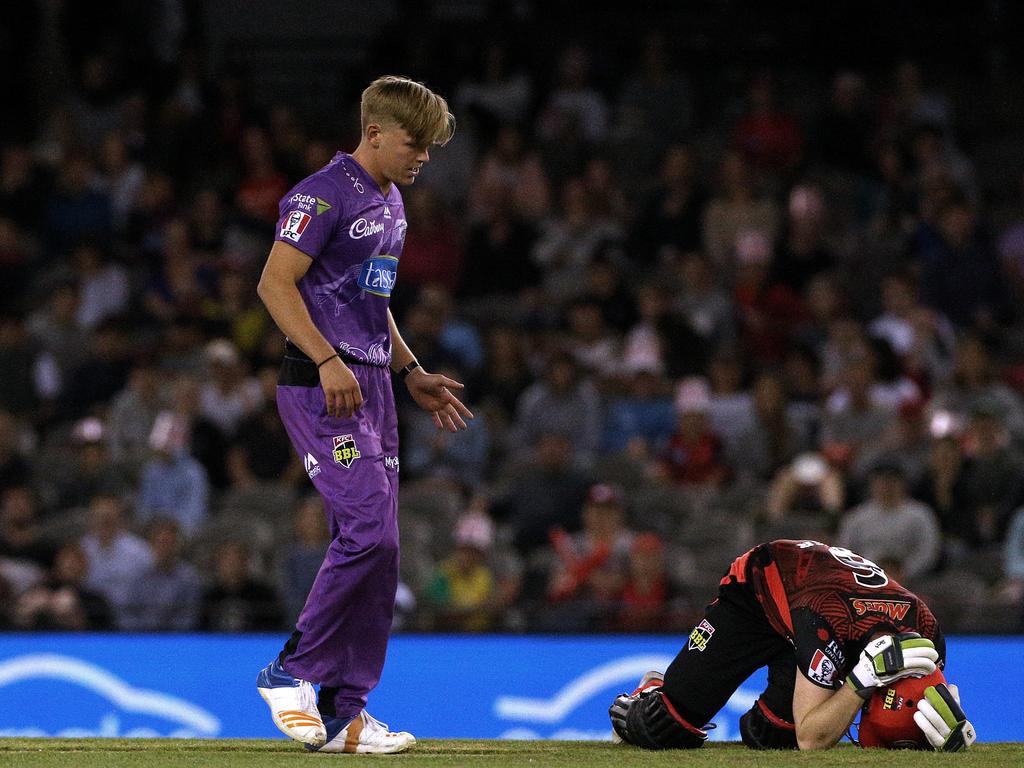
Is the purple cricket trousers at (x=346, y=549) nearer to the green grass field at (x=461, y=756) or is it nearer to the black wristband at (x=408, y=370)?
the green grass field at (x=461, y=756)

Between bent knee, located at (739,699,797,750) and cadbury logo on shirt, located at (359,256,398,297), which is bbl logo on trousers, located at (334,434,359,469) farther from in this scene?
bent knee, located at (739,699,797,750)

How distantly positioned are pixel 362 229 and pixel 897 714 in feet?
7.57

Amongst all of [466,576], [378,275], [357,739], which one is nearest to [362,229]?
[378,275]

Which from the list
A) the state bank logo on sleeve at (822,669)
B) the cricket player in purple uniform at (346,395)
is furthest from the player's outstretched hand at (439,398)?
the state bank logo on sleeve at (822,669)

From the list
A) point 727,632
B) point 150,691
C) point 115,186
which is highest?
Answer: point 115,186

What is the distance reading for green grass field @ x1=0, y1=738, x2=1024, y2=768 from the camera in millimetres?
4953

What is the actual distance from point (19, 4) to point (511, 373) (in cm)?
736

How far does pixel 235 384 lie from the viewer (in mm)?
11984

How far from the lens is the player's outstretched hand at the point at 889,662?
5188 millimetres

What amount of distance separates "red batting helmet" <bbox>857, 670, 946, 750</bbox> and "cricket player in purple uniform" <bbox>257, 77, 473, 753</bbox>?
1.52m

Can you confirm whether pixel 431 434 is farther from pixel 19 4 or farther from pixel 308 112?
pixel 19 4

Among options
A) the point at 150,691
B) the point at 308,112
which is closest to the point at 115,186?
the point at 308,112

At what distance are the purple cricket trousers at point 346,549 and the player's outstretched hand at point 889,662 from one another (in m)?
1.50

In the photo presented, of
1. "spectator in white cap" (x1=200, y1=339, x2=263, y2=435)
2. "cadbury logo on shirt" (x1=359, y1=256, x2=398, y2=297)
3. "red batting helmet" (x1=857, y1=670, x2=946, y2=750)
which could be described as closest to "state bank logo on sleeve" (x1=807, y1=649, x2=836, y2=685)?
"red batting helmet" (x1=857, y1=670, x2=946, y2=750)
